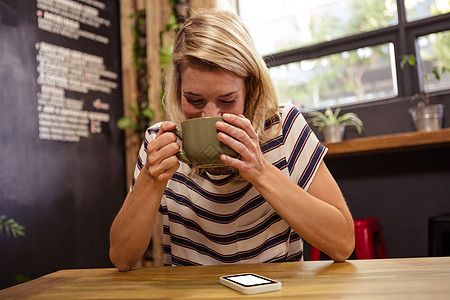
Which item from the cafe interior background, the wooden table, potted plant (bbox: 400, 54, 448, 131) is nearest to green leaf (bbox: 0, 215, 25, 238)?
the cafe interior background

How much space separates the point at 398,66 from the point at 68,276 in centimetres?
263

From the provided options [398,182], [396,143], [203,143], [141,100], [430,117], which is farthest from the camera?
[141,100]

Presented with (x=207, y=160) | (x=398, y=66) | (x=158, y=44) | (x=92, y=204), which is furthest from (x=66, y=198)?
(x=398, y=66)

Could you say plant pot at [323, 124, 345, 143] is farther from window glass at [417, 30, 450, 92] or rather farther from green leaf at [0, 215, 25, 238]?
green leaf at [0, 215, 25, 238]

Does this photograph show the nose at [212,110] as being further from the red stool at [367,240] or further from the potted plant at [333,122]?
the potted plant at [333,122]

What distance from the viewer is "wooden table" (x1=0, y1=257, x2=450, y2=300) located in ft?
2.03

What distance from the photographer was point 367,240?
224 cm

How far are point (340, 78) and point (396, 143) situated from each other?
39.9 inches

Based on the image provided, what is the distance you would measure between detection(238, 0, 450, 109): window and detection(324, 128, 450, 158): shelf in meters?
0.64

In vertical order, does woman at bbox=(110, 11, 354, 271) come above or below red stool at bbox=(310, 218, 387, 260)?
above

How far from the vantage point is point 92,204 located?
304 cm

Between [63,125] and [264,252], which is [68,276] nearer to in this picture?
[264,252]

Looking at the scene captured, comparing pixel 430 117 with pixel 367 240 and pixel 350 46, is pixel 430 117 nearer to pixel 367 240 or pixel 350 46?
pixel 367 240

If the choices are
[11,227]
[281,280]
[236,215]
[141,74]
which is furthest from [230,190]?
[141,74]
